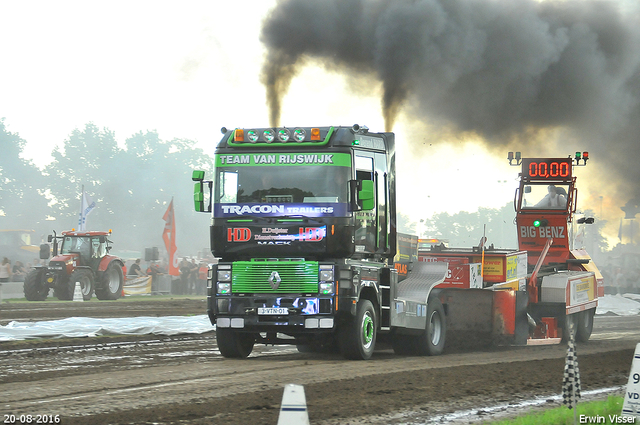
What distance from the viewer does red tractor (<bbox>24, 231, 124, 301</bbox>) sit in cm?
3002

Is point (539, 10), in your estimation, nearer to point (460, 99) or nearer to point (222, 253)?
point (460, 99)

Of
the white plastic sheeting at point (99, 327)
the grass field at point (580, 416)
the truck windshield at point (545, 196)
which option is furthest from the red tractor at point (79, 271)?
the grass field at point (580, 416)

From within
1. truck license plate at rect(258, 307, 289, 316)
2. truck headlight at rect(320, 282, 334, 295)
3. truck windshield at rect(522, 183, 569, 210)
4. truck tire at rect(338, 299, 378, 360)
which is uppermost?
truck windshield at rect(522, 183, 569, 210)

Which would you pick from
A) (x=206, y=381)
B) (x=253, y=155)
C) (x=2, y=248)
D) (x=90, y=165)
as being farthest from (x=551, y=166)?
(x=90, y=165)

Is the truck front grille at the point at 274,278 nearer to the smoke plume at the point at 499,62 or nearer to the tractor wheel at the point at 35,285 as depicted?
the smoke plume at the point at 499,62

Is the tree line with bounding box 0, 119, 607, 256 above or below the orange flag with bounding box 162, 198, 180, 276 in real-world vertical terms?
above

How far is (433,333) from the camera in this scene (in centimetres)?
1469

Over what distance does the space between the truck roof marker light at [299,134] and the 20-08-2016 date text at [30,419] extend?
19.9 feet

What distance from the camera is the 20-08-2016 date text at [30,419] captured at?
7035 mm

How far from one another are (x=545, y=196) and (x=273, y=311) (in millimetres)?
9089

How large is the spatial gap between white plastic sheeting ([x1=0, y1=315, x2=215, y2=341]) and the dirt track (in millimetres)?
666

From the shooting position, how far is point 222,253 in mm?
12430

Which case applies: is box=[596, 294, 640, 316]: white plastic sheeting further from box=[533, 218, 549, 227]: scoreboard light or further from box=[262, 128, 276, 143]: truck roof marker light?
box=[262, 128, 276, 143]: truck roof marker light

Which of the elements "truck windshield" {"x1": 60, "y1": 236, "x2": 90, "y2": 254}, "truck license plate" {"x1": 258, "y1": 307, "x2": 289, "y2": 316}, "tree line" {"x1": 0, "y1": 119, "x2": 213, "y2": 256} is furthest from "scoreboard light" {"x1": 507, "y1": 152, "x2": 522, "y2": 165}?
"tree line" {"x1": 0, "y1": 119, "x2": 213, "y2": 256}
